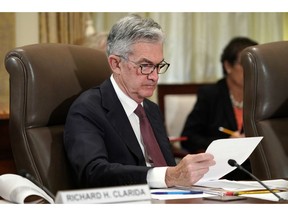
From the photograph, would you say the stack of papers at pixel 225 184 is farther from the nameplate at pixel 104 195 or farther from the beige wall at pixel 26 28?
the beige wall at pixel 26 28

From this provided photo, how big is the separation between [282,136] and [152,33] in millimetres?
737

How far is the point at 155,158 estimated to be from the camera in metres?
2.52

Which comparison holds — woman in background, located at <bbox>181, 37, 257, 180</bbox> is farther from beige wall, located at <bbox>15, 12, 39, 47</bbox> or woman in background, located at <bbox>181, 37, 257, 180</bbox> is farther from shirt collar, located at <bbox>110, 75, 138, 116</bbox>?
shirt collar, located at <bbox>110, 75, 138, 116</bbox>

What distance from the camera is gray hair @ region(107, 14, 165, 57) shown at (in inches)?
95.0

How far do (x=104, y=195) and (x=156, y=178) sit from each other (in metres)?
0.68

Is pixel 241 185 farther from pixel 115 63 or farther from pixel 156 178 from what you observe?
pixel 115 63

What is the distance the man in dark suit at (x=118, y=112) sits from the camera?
2.26 metres

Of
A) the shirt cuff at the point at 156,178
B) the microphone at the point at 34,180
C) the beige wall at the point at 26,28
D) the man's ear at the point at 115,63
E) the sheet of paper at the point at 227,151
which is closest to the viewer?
the microphone at the point at 34,180

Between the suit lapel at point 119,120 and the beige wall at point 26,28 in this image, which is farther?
the beige wall at point 26,28

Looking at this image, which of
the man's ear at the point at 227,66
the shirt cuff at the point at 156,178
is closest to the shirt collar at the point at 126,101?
the shirt cuff at the point at 156,178

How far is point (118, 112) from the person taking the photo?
247 cm

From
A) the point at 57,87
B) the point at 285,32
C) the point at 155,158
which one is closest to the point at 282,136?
the point at 155,158

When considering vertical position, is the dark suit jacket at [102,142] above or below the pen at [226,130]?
above

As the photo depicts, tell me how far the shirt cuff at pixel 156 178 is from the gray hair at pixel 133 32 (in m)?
0.48
